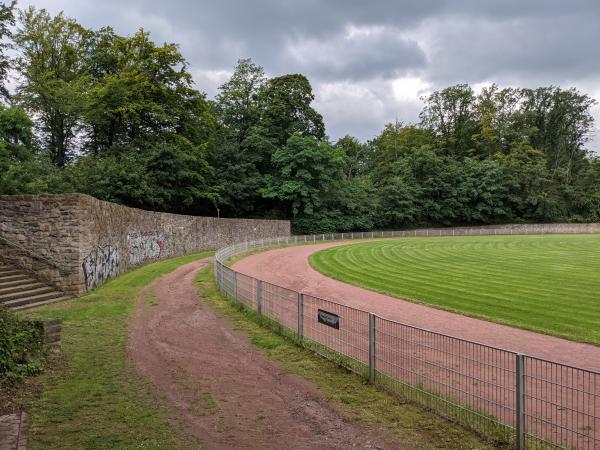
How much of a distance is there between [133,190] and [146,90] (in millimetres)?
11009

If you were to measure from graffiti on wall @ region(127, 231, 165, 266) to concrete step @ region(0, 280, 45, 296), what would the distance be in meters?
9.07

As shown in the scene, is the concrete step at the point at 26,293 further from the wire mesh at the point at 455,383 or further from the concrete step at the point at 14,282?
the wire mesh at the point at 455,383

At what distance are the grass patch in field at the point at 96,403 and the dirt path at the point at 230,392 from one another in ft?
1.15

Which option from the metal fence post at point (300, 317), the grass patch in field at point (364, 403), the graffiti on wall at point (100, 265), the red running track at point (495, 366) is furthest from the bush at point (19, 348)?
the graffiti on wall at point (100, 265)

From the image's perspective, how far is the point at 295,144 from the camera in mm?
55719

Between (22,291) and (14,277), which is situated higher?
(14,277)

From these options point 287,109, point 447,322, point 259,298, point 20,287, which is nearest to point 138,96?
point 287,109

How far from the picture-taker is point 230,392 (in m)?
7.70

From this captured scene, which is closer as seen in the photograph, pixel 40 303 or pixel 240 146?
pixel 40 303

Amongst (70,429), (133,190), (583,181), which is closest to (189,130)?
(133,190)

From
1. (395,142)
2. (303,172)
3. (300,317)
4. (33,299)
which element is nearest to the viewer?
(300,317)

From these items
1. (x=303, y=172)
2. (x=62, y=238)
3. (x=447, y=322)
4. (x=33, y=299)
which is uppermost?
(x=303, y=172)

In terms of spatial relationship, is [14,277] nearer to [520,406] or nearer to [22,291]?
[22,291]

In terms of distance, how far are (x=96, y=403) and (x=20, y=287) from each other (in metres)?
11.5
